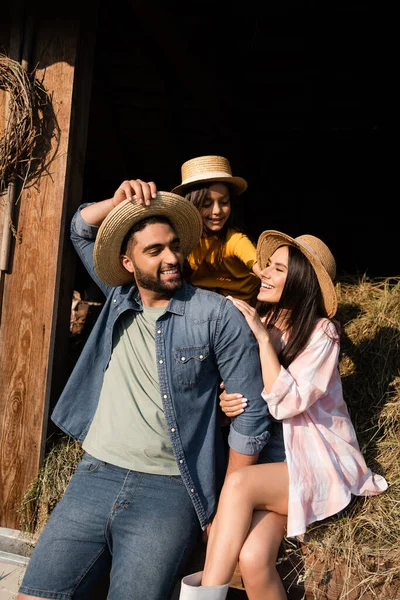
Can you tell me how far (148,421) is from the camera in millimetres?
2744

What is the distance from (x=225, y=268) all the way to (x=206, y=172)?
2.04 feet

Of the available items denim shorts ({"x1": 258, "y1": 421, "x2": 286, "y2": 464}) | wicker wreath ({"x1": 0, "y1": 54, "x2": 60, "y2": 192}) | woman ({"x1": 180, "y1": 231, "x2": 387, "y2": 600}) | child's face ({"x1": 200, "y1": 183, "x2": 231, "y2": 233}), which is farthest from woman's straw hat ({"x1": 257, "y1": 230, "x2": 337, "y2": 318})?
wicker wreath ({"x1": 0, "y1": 54, "x2": 60, "y2": 192})

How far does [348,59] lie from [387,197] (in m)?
3.11

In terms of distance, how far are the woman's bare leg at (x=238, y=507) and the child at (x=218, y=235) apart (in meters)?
1.40

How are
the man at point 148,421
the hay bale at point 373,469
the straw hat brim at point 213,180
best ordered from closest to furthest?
1. the man at point 148,421
2. the hay bale at point 373,469
3. the straw hat brim at point 213,180

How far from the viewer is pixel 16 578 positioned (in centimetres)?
310

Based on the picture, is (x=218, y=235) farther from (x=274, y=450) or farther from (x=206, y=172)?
(x=274, y=450)

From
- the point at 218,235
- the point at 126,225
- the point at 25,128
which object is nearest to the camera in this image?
the point at 126,225

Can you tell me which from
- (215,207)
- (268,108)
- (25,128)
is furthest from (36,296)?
(268,108)

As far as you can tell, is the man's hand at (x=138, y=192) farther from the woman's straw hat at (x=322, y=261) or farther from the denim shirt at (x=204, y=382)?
the woman's straw hat at (x=322, y=261)

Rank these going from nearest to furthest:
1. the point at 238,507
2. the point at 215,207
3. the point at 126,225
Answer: the point at 238,507 < the point at 126,225 < the point at 215,207

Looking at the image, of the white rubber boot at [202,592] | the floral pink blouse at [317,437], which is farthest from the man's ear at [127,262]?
the white rubber boot at [202,592]

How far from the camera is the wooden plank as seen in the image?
328 centimetres

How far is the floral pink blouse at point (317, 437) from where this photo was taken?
2.57 metres
